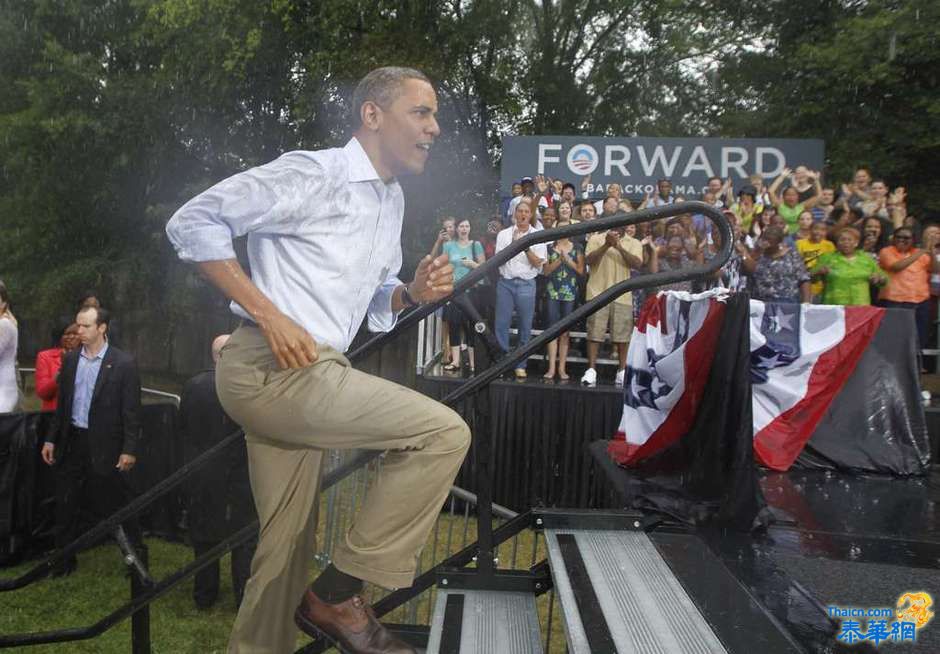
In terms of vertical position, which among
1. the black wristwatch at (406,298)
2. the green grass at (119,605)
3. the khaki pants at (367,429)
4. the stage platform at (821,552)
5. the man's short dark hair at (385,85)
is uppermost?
the man's short dark hair at (385,85)

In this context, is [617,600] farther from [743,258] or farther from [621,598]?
[743,258]

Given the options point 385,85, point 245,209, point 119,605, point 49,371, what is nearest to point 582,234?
point 385,85

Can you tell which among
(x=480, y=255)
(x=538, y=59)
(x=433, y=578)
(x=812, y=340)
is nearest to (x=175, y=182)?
(x=538, y=59)

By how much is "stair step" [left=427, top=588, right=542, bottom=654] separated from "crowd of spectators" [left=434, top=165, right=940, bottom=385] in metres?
5.67

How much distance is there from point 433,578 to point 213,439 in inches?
128

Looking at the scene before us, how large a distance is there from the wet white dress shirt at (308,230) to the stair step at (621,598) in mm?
911

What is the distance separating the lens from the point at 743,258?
26.1 feet

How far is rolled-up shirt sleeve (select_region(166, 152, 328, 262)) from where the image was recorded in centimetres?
198

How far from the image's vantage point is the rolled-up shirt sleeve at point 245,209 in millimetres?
1984

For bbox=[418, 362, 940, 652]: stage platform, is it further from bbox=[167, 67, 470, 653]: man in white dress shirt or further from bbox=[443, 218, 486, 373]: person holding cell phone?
bbox=[443, 218, 486, 373]: person holding cell phone

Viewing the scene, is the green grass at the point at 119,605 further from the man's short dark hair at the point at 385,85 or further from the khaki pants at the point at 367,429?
the man's short dark hair at the point at 385,85

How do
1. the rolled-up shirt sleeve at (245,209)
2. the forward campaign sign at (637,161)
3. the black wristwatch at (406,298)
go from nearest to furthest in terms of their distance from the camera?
1. the rolled-up shirt sleeve at (245,209)
2. the black wristwatch at (406,298)
3. the forward campaign sign at (637,161)

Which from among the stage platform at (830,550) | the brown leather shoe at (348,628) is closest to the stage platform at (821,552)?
the stage platform at (830,550)

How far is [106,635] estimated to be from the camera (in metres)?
4.82
